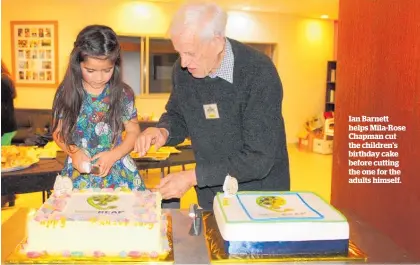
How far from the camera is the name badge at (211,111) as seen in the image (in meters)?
1.52

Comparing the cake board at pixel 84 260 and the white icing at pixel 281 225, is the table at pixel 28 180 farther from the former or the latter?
the white icing at pixel 281 225

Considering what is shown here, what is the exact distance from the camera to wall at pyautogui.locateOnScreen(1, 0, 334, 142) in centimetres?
650

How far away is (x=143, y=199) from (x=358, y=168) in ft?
4.66

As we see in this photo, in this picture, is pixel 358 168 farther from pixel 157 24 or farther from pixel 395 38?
pixel 157 24

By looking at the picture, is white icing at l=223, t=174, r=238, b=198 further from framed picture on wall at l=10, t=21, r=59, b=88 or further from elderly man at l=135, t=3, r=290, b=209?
framed picture on wall at l=10, t=21, r=59, b=88

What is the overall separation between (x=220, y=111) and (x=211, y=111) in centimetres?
4

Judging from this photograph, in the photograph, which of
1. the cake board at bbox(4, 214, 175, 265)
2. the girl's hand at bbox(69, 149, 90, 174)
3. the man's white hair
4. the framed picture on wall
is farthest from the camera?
the framed picture on wall

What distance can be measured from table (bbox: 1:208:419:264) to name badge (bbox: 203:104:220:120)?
361 mm

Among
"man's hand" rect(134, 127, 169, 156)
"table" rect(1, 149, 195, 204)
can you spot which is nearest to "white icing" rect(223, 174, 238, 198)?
"man's hand" rect(134, 127, 169, 156)

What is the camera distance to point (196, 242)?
1.14 meters

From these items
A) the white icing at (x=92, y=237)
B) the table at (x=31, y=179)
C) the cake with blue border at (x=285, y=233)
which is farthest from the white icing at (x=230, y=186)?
the table at (x=31, y=179)

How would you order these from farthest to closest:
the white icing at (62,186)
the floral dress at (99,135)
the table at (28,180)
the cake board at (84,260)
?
the table at (28,180) → the floral dress at (99,135) → the white icing at (62,186) → the cake board at (84,260)

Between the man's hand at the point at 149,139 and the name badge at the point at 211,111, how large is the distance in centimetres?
19

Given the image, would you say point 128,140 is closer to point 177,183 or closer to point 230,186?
Result: point 177,183
